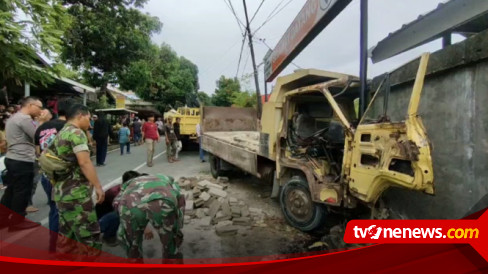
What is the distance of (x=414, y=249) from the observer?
1.37m

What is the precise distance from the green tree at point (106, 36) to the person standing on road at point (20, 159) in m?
2.95

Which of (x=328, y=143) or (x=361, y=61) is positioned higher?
(x=361, y=61)

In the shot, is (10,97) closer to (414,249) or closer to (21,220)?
(21,220)

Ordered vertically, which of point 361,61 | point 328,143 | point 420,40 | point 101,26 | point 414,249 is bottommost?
point 414,249

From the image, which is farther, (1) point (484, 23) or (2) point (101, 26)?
(2) point (101, 26)

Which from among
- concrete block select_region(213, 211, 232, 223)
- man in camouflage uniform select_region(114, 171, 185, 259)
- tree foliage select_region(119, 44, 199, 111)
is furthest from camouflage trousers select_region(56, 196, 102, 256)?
tree foliage select_region(119, 44, 199, 111)

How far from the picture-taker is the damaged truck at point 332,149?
2.03 meters

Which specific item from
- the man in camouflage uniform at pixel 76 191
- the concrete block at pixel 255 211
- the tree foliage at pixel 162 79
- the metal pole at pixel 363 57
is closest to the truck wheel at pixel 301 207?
the concrete block at pixel 255 211

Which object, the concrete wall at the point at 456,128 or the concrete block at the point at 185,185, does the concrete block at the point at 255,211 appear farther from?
the concrete wall at the point at 456,128

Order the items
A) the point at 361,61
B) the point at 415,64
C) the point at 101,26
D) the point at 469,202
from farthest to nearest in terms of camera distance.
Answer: the point at 101,26 < the point at 361,61 < the point at 415,64 < the point at 469,202

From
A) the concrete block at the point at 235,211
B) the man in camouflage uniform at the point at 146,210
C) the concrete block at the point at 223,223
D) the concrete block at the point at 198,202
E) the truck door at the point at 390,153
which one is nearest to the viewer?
the truck door at the point at 390,153

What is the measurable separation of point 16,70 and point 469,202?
199 inches

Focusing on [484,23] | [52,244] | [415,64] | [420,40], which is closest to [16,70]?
[52,244]

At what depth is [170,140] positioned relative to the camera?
8.76m
